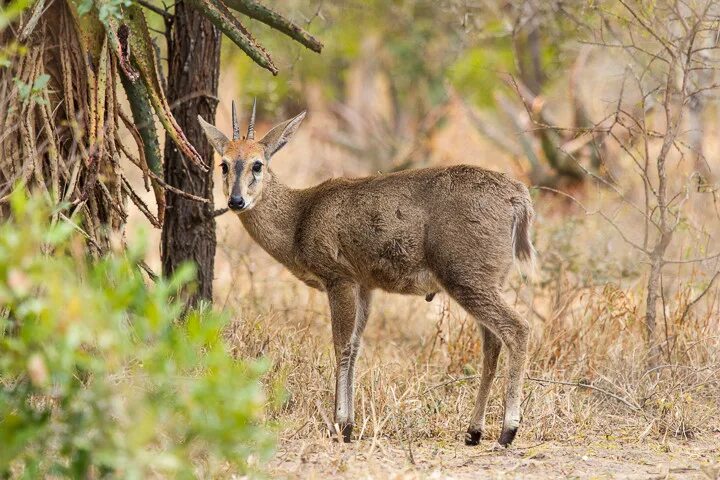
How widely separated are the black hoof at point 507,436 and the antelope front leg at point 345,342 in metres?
0.94

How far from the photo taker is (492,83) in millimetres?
19094

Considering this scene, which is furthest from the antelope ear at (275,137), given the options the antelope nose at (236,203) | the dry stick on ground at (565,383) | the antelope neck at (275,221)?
the dry stick on ground at (565,383)

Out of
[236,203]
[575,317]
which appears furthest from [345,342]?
[575,317]

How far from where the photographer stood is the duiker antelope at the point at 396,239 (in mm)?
6418

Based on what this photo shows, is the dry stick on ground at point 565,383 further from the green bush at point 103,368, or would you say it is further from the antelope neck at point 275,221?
the green bush at point 103,368

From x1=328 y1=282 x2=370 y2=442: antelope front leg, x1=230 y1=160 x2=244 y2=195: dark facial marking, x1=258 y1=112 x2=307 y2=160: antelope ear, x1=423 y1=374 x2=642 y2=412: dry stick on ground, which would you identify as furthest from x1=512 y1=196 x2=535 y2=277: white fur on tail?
x1=230 y1=160 x2=244 y2=195: dark facial marking

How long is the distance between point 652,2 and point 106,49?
12.8 ft

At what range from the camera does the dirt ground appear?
5324 mm

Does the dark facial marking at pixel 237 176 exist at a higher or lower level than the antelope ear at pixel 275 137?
lower

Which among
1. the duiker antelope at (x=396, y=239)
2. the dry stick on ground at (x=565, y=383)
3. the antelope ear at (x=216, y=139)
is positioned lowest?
the dry stick on ground at (x=565, y=383)

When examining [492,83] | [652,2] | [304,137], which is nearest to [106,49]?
[652,2]

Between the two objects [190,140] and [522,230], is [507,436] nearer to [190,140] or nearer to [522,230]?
[522,230]

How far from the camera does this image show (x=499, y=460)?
5.91 metres

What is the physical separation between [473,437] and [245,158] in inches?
94.2
